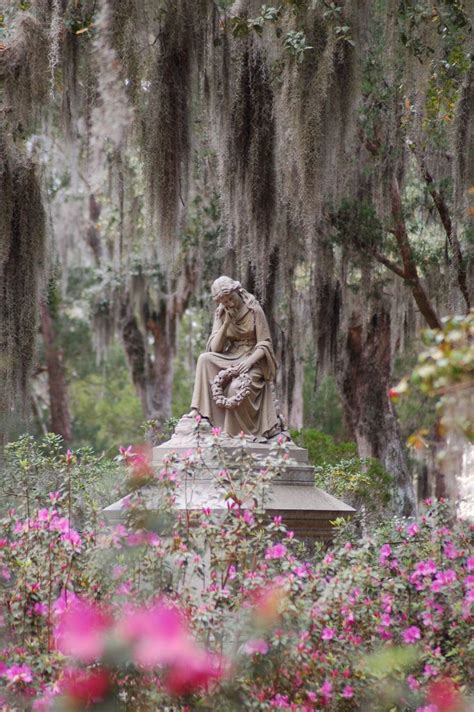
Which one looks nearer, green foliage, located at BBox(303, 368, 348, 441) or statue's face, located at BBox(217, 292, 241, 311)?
statue's face, located at BBox(217, 292, 241, 311)

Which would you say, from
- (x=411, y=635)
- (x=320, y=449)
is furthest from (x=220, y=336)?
(x=320, y=449)

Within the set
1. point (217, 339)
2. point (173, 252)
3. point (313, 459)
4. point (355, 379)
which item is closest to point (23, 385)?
point (173, 252)

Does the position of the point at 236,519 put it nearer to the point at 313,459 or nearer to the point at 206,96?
the point at 206,96

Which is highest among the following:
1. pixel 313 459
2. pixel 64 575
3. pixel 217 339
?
pixel 217 339

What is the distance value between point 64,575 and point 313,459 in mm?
7817

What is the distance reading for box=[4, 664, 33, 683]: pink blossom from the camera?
4.93 m

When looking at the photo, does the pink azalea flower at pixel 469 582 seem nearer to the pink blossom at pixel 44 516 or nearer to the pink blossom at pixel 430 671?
the pink blossom at pixel 430 671

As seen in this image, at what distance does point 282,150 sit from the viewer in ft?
34.9

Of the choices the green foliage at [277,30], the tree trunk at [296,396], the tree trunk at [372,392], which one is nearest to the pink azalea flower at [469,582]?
the green foliage at [277,30]

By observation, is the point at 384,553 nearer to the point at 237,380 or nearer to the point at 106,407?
the point at 237,380

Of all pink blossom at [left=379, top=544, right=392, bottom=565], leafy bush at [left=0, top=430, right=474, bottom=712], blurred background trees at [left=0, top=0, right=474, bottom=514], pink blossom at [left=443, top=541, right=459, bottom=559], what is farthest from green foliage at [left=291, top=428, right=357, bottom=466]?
leafy bush at [left=0, top=430, right=474, bottom=712]

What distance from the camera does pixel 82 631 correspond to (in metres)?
5.03

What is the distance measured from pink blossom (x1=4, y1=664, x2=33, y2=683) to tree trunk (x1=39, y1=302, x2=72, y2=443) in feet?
58.5

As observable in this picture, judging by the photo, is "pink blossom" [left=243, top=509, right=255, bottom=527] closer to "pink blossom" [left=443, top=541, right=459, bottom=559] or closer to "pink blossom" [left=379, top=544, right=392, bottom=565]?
"pink blossom" [left=379, top=544, right=392, bottom=565]
